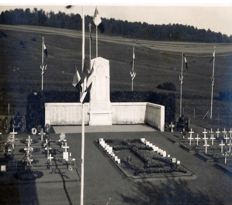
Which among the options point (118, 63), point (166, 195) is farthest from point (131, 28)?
point (166, 195)

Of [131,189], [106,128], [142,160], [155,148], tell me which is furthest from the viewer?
[106,128]

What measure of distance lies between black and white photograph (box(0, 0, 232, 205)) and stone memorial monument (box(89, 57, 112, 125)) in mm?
59

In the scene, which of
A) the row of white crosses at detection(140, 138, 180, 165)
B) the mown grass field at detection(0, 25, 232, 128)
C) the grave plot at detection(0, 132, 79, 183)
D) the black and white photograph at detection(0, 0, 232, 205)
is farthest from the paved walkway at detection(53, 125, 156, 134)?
the mown grass field at detection(0, 25, 232, 128)

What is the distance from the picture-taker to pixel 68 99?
2133cm

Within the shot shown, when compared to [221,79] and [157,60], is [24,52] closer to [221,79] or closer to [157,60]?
[157,60]

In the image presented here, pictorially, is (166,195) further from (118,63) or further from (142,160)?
(118,63)

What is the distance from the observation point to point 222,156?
13.3 metres

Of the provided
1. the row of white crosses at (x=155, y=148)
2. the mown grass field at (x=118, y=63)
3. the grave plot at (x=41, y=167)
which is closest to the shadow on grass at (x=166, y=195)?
the grave plot at (x=41, y=167)

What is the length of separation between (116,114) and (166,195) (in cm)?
1222

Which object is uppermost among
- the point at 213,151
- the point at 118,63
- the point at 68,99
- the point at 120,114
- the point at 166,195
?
the point at 118,63

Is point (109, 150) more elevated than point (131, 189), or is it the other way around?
point (109, 150)

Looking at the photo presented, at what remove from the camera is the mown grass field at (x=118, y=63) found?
117ft

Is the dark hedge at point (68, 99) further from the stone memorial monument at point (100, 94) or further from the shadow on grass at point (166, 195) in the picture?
the shadow on grass at point (166, 195)

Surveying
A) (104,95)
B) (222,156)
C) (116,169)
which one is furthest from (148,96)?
(116,169)
